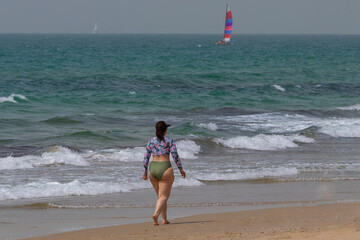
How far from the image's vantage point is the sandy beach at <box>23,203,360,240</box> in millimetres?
7957

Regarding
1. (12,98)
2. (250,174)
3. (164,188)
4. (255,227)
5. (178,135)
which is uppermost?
(164,188)

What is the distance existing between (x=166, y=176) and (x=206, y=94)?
24.4m

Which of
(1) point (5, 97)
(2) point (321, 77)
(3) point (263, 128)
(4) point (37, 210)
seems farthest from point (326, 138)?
(2) point (321, 77)

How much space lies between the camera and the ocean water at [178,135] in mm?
12133

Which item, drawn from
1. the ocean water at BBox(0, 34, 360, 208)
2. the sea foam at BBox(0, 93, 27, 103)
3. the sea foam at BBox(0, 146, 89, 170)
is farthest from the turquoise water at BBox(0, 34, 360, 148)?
the sea foam at BBox(0, 146, 89, 170)

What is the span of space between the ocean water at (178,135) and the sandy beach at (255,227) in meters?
1.27

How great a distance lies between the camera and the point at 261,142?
19016mm

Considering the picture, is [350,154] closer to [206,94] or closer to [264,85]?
[206,94]

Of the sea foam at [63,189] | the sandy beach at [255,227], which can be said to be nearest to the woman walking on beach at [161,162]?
the sandy beach at [255,227]

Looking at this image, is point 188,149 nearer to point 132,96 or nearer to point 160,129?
point 160,129

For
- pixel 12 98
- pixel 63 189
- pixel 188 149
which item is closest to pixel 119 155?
pixel 188 149

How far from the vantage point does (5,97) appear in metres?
28.9

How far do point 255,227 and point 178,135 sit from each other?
1172 centimetres

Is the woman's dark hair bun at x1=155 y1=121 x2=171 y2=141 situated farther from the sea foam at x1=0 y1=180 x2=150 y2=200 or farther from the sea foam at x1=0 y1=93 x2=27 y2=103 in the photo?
the sea foam at x1=0 y1=93 x2=27 y2=103
